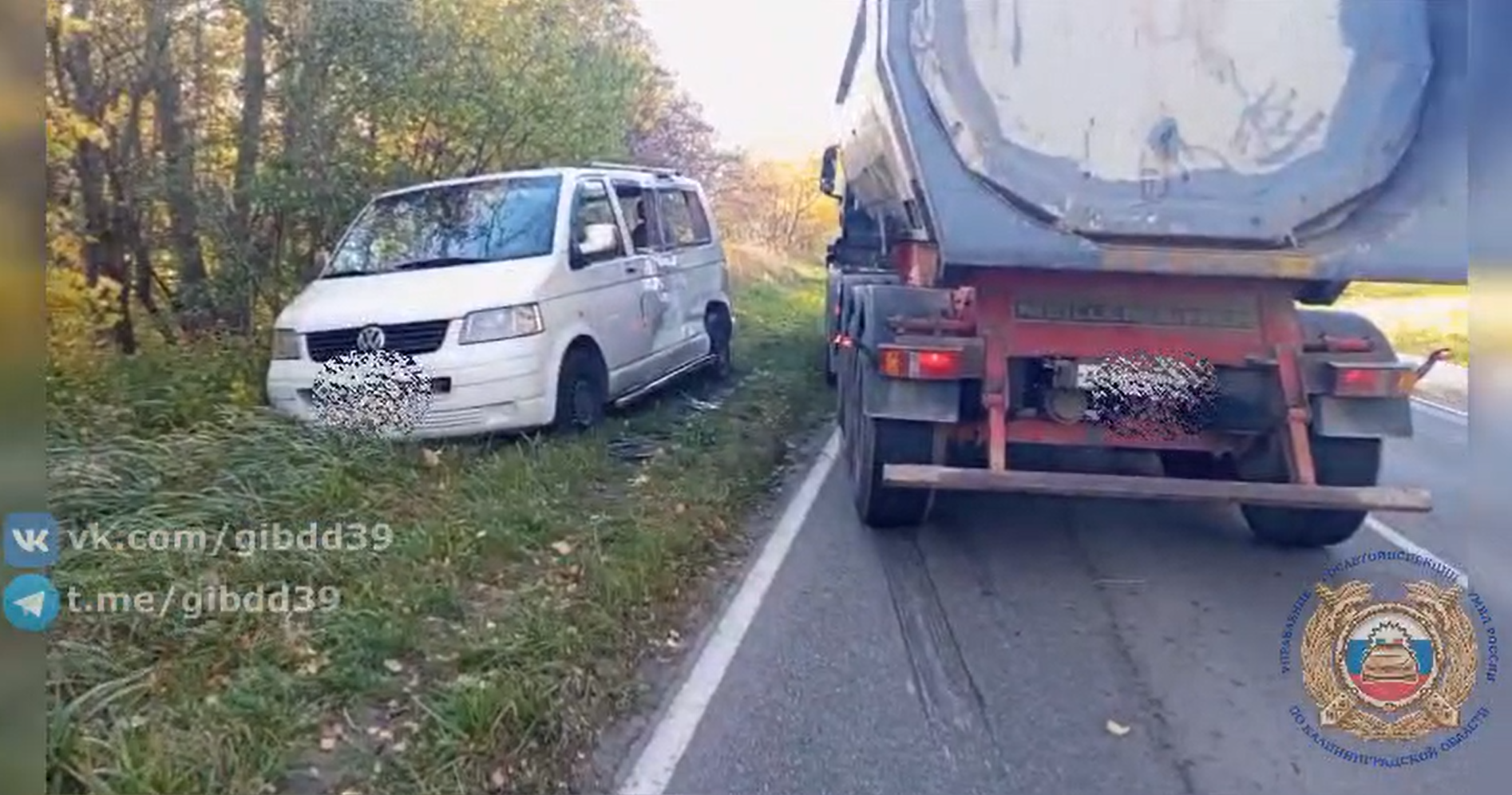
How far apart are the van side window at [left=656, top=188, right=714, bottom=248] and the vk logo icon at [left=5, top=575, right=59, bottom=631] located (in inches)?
257

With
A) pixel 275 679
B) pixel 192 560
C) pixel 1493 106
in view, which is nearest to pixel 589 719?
pixel 275 679

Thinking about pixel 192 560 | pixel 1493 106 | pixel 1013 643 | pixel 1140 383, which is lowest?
pixel 1013 643

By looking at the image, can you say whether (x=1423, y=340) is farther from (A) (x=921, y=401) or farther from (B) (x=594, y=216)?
(B) (x=594, y=216)

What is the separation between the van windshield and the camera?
6766 millimetres

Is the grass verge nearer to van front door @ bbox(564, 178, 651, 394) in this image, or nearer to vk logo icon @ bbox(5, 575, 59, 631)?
vk logo icon @ bbox(5, 575, 59, 631)

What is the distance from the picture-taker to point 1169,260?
4.43 metres

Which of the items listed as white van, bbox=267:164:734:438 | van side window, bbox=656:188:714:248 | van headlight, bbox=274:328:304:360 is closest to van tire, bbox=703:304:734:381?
van side window, bbox=656:188:714:248

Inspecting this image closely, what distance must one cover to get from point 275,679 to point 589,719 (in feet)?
3.27

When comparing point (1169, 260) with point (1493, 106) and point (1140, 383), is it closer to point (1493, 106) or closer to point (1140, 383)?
point (1140, 383)

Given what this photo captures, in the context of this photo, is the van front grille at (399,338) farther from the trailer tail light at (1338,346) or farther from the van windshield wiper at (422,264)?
the trailer tail light at (1338,346)

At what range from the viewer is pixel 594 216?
291 inches

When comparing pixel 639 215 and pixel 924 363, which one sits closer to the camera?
pixel 924 363

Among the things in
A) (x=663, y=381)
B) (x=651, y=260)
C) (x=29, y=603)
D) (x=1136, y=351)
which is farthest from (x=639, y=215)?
(x=29, y=603)

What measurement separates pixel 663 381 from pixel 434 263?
215cm
